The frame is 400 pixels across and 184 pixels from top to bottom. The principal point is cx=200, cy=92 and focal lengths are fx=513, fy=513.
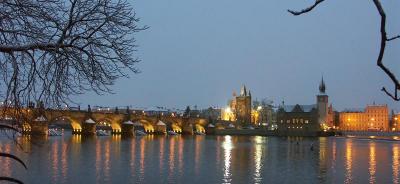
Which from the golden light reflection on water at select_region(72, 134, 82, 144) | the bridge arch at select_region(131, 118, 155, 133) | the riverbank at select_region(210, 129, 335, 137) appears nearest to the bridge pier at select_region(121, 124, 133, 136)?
the bridge arch at select_region(131, 118, 155, 133)

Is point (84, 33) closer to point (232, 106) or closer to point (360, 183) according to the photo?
point (360, 183)

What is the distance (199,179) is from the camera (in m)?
33.0

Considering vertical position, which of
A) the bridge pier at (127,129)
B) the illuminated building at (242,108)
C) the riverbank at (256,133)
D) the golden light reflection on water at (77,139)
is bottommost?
the riverbank at (256,133)

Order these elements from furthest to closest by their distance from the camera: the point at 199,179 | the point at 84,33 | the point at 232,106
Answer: the point at 232,106
the point at 199,179
the point at 84,33

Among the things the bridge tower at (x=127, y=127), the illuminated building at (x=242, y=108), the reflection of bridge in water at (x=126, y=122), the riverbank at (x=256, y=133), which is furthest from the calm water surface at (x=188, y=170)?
the illuminated building at (x=242, y=108)

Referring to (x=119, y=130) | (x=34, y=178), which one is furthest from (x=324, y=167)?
(x=119, y=130)

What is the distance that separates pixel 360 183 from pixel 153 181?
1339cm

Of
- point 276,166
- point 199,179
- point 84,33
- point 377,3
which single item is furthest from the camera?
point 276,166

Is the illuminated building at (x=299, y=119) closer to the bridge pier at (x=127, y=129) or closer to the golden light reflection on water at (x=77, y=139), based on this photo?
the bridge pier at (x=127, y=129)

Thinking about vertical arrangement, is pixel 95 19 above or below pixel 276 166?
above

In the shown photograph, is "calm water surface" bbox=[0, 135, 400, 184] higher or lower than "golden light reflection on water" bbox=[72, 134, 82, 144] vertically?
lower

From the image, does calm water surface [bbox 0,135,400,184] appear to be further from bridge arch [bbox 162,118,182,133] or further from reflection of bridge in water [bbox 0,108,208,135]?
bridge arch [bbox 162,118,182,133]

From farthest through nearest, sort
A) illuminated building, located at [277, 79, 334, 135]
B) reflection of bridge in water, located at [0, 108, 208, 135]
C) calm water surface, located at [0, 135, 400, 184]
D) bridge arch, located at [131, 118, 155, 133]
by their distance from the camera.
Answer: illuminated building, located at [277, 79, 334, 135] → bridge arch, located at [131, 118, 155, 133] → reflection of bridge in water, located at [0, 108, 208, 135] → calm water surface, located at [0, 135, 400, 184]

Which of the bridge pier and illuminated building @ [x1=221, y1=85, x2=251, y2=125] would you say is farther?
illuminated building @ [x1=221, y1=85, x2=251, y2=125]
